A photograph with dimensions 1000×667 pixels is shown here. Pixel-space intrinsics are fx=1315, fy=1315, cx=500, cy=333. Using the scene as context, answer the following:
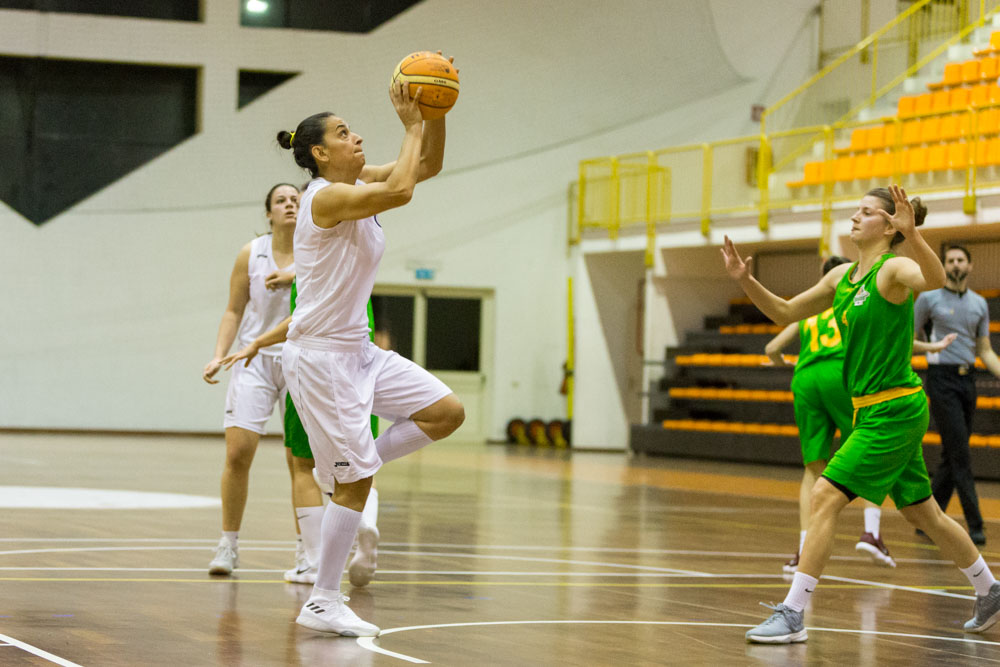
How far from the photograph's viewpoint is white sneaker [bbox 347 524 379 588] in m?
5.38

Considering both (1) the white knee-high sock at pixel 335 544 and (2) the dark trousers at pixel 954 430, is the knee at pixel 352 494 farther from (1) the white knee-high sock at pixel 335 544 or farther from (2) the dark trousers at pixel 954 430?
(2) the dark trousers at pixel 954 430

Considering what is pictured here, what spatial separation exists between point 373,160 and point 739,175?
6140 mm

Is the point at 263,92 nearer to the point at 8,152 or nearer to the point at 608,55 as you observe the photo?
the point at 8,152

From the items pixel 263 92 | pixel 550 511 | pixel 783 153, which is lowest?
pixel 550 511

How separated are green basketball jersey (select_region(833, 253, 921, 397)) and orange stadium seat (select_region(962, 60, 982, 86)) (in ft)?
46.8

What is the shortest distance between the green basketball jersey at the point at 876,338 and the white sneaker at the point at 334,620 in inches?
81.4

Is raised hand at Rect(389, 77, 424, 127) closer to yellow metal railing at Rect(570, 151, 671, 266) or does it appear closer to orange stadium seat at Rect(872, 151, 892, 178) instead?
orange stadium seat at Rect(872, 151, 892, 178)

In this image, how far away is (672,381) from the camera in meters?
20.2

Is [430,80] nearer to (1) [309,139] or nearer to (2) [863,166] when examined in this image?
(1) [309,139]

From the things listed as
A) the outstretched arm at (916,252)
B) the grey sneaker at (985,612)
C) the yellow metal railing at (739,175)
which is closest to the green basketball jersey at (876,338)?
the outstretched arm at (916,252)

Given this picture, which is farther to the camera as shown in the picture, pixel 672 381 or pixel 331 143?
pixel 672 381

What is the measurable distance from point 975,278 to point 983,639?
13.7 m

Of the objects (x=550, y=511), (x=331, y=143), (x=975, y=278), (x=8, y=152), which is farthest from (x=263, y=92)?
(x=331, y=143)

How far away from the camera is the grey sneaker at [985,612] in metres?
5.05
